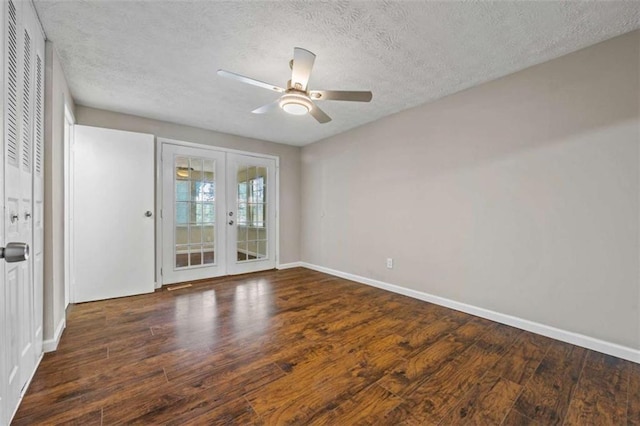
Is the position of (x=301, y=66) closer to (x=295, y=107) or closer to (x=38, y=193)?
(x=295, y=107)

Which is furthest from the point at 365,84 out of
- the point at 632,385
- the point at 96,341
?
the point at 96,341

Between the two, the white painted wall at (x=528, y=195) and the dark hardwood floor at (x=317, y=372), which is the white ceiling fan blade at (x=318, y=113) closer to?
the white painted wall at (x=528, y=195)

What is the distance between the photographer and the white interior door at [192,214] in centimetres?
382

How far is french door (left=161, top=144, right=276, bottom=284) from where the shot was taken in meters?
3.85

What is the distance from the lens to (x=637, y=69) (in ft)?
6.23

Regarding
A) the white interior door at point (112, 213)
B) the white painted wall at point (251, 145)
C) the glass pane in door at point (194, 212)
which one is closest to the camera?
the white interior door at point (112, 213)

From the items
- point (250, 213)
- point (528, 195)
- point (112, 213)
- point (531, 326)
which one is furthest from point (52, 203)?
point (531, 326)

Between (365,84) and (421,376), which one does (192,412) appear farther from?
(365,84)

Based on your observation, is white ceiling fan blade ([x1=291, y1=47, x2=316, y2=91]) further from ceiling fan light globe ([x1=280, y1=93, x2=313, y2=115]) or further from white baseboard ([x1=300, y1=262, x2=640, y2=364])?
white baseboard ([x1=300, y1=262, x2=640, y2=364])

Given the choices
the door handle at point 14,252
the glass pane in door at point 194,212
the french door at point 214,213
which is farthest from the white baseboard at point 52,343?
the glass pane in door at point 194,212

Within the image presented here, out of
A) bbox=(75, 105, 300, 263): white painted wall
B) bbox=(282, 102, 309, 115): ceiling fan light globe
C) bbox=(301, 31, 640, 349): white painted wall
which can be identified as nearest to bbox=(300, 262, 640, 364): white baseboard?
bbox=(301, 31, 640, 349): white painted wall

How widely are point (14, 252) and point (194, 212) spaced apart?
322cm

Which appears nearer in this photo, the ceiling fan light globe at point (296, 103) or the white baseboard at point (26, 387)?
the white baseboard at point (26, 387)

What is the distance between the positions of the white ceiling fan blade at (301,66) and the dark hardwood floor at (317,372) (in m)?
2.00
